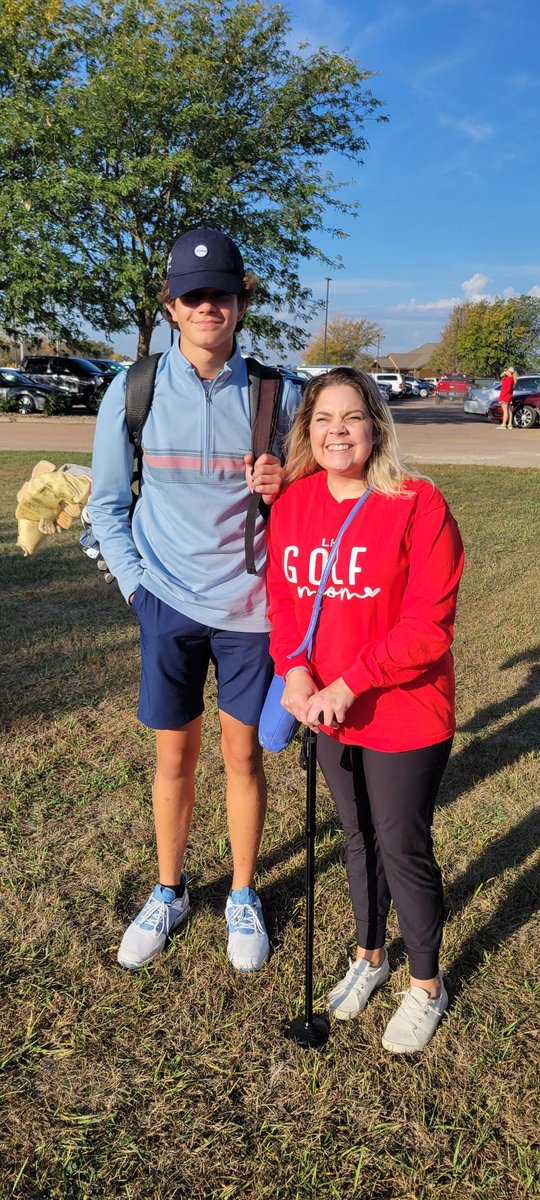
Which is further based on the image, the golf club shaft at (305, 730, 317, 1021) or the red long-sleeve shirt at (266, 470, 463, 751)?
→ the golf club shaft at (305, 730, 317, 1021)

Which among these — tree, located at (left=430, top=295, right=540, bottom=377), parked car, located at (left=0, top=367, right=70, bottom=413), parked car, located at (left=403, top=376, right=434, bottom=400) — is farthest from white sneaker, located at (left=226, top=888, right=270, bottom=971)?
tree, located at (left=430, top=295, right=540, bottom=377)

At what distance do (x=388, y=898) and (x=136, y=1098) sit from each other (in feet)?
2.63

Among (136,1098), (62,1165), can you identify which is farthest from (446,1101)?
(62,1165)

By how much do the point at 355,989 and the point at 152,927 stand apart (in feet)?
2.06

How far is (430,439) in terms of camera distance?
2052 cm

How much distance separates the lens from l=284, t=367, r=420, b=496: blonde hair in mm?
1922

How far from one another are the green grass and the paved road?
867cm

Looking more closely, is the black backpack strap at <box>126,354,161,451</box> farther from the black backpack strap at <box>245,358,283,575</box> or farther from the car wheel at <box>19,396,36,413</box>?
the car wheel at <box>19,396,36,413</box>

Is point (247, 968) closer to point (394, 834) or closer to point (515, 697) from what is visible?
point (394, 834)

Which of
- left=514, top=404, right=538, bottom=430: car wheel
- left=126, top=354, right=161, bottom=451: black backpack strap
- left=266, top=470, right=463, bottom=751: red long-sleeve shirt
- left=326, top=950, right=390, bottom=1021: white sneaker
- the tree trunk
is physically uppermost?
the tree trunk

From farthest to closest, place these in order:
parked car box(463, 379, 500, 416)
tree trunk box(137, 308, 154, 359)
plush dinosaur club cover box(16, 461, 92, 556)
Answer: parked car box(463, 379, 500, 416) < tree trunk box(137, 308, 154, 359) < plush dinosaur club cover box(16, 461, 92, 556)

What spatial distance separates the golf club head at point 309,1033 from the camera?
83.7 inches

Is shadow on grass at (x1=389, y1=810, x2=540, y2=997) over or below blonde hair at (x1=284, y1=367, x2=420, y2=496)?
below

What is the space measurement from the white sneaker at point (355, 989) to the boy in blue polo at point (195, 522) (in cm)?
26
